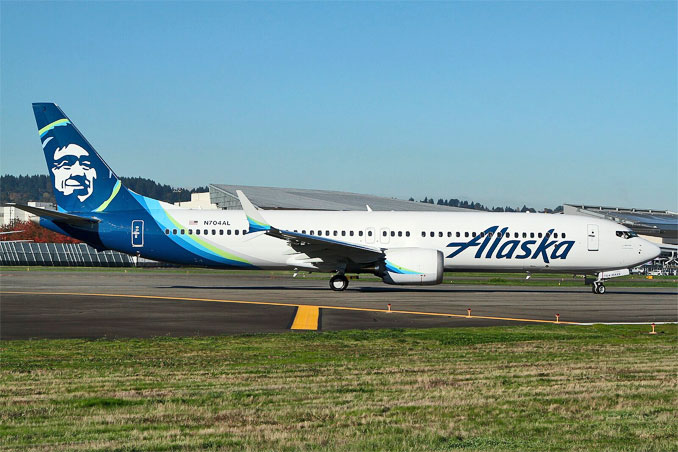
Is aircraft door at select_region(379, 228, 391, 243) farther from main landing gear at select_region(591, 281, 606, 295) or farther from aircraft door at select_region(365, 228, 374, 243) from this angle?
main landing gear at select_region(591, 281, 606, 295)

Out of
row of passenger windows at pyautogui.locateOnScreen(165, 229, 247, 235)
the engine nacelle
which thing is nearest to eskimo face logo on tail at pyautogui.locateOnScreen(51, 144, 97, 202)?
row of passenger windows at pyautogui.locateOnScreen(165, 229, 247, 235)

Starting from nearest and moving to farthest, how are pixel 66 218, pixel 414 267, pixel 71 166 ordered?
pixel 414 267
pixel 66 218
pixel 71 166

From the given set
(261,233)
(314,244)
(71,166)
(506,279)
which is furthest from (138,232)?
(506,279)

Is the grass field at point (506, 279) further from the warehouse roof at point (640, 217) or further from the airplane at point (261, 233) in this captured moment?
the warehouse roof at point (640, 217)

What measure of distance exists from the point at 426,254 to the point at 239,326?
48.3 ft

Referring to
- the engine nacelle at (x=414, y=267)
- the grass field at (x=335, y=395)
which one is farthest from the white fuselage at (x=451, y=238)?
the grass field at (x=335, y=395)

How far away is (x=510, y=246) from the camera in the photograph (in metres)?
34.6

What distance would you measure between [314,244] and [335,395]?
2289 cm

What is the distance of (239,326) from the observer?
751 inches

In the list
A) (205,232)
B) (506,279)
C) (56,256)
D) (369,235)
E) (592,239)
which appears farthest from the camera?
(56,256)

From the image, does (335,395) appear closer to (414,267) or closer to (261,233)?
(414,267)

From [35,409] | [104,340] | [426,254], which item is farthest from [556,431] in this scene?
[426,254]

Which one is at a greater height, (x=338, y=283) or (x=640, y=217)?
(x=640, y=217)

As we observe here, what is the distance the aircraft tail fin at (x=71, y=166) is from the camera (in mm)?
34344
